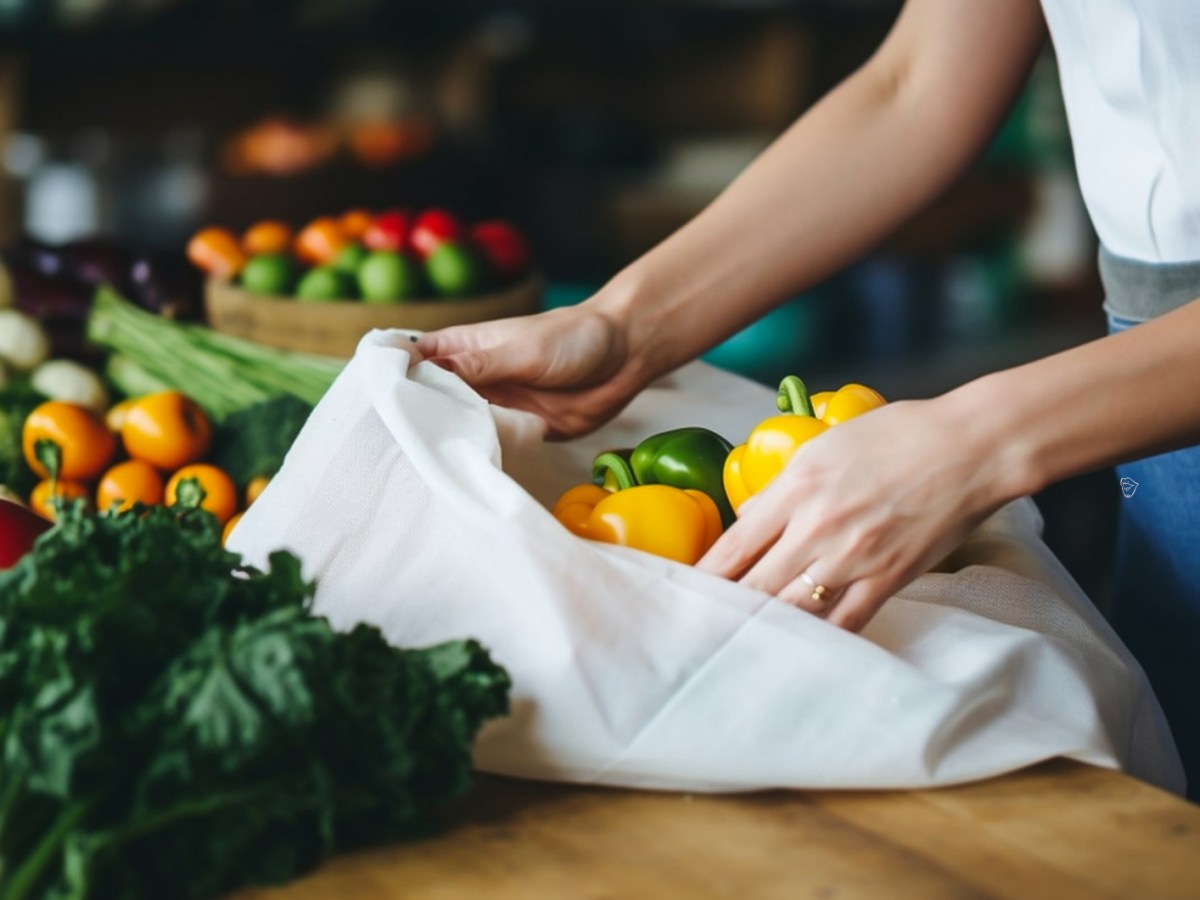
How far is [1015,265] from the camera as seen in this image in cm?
345

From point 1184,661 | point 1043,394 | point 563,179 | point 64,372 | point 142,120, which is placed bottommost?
point 1184,661

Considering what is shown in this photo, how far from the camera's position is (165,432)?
1285 mm

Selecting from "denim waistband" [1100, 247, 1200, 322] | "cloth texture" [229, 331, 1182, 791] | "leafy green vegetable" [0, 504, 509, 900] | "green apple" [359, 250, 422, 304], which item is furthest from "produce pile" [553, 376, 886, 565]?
"green apple" [359, 250, 422, 304]

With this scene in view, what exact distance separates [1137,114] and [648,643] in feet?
1.97

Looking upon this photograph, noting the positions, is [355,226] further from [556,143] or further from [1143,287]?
[556,143]

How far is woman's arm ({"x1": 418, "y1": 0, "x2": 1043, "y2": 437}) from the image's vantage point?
44.1 inches

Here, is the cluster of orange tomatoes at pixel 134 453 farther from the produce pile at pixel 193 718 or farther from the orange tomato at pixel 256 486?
the produce pile at pixel 193 718

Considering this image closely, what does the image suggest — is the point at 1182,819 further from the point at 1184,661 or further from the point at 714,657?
the point at 1184,661

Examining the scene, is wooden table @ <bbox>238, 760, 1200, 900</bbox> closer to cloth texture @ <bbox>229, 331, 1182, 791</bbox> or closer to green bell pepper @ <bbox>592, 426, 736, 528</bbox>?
cloth texture @ <bbox>229, 331, 1182, 791</bbox>

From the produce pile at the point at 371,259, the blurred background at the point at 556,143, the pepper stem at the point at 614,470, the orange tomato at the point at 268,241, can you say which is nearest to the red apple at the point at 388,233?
the produce pile at the point at 371,259

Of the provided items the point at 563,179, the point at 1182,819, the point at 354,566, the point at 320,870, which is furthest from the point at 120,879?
the point at 563,179

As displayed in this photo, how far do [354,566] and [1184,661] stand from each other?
69 centimetres

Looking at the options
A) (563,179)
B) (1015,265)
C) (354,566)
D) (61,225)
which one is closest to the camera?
(354,566)

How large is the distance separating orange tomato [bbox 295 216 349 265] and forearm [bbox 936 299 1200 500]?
1206 millimetres
